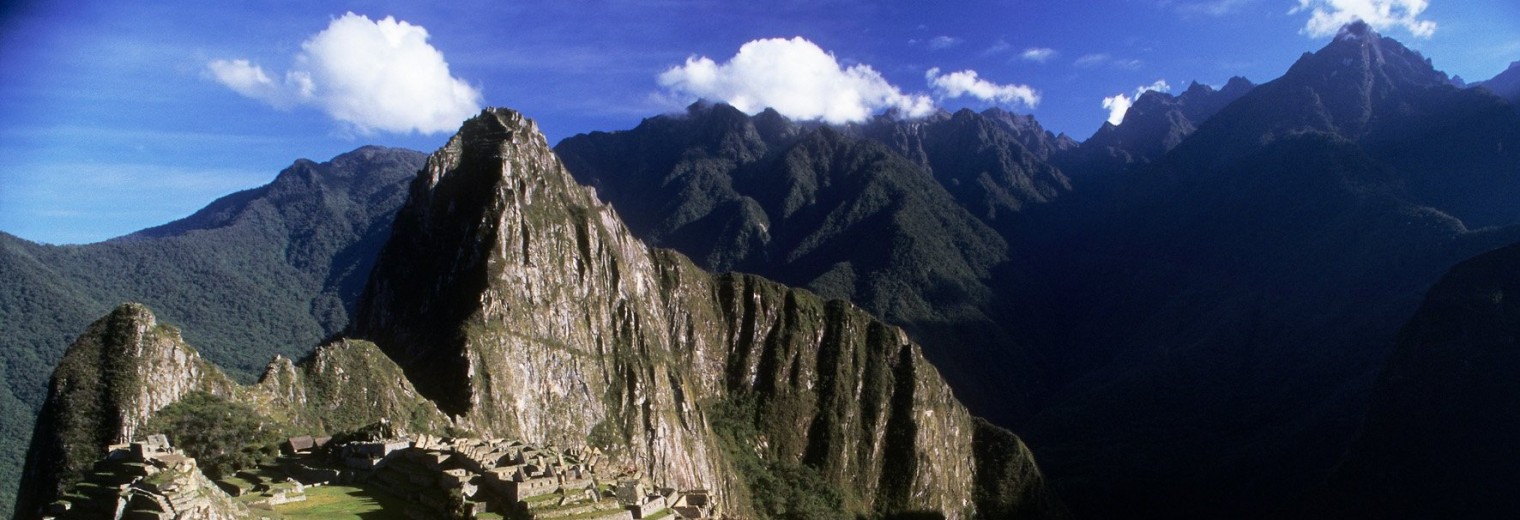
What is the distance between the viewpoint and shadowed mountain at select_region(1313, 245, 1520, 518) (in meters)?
169

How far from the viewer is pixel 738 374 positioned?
181250mm

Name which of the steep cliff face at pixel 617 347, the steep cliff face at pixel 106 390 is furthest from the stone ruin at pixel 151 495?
the steep cliff face at pixel 617 347

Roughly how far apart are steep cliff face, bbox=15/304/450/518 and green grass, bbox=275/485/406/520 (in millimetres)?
27540

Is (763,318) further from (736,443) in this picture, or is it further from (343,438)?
(343,438)

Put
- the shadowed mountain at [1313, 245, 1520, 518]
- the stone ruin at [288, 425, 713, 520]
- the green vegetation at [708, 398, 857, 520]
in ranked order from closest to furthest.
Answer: the stone ruin at [288, 425, 713, 520] → the green vegetation at [708, 398, 857, 520] → the shadowed mountain at [1313, 245, 1520, 518]

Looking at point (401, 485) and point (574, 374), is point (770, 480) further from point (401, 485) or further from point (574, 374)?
point (401, 485)

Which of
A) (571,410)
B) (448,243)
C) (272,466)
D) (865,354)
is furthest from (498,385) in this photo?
(865,354)

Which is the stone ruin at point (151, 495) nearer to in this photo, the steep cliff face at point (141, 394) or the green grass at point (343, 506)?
the green grass at point (343, 506)

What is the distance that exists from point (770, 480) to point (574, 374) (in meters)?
45.9

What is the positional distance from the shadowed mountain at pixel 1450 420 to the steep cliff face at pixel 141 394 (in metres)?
178

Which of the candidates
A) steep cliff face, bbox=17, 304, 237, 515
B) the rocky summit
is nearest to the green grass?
the rocky summit

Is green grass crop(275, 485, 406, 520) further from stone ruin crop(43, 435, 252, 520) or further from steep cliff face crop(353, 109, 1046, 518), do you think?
steep cliff face crop(353, 109, 1046, 518)

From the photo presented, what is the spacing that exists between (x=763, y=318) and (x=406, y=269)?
75.2 meters

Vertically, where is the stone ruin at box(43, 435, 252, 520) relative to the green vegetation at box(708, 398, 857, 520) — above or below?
above
